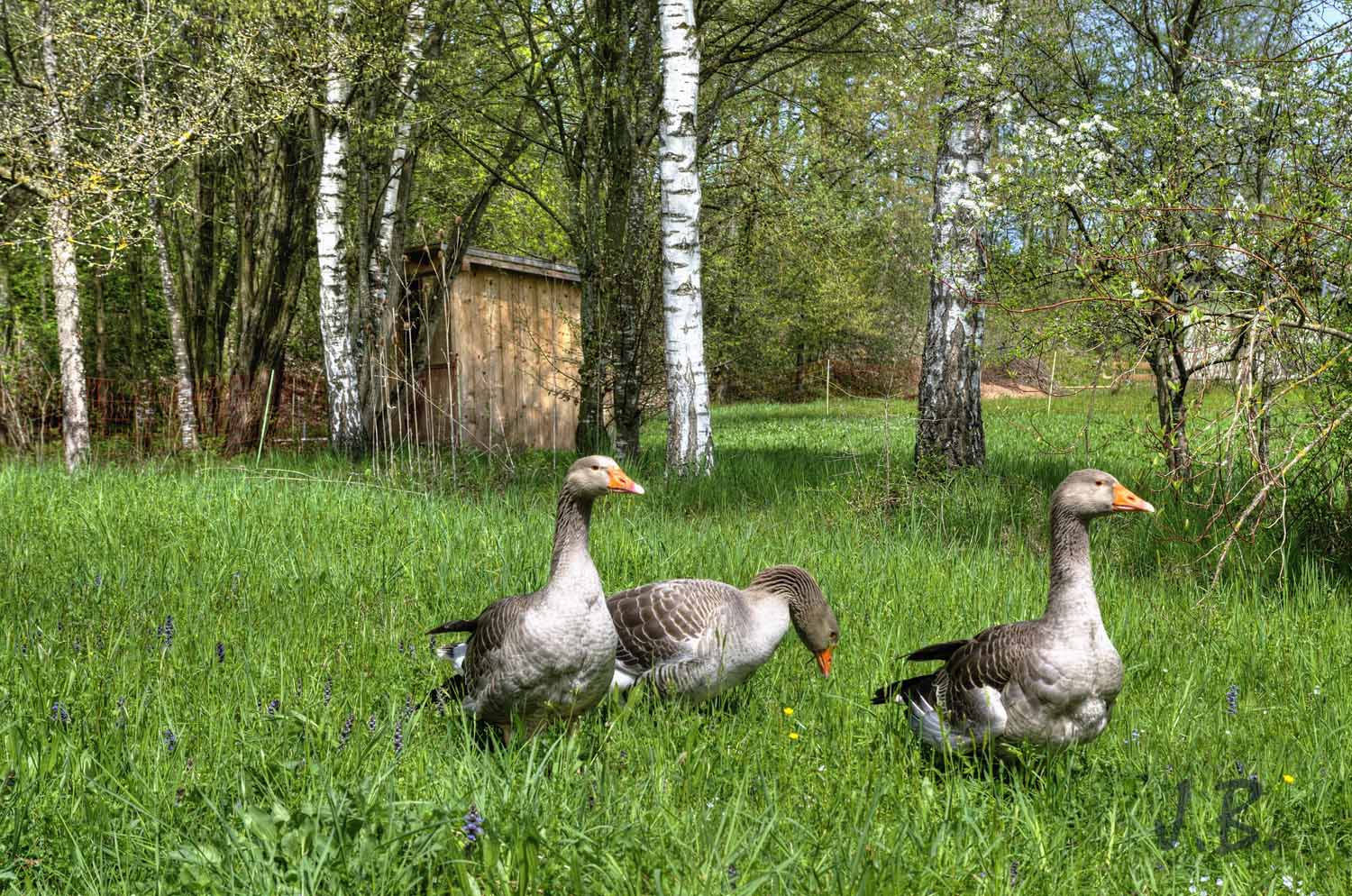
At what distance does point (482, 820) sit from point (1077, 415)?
982 inches

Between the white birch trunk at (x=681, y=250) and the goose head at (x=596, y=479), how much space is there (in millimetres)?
6328

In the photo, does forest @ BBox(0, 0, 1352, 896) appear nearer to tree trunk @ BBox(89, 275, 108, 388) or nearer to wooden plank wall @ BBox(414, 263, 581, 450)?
wooden plank wall @ BBox(414, 263, 581, 450)

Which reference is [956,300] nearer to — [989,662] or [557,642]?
[989,662]

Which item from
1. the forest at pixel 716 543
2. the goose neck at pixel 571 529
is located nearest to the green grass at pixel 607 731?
the forest at pixel 716 543

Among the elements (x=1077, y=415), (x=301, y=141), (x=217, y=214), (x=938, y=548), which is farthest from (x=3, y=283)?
(x=1077, y=415)

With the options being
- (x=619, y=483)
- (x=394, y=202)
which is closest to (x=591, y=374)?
(x=394, y=202)

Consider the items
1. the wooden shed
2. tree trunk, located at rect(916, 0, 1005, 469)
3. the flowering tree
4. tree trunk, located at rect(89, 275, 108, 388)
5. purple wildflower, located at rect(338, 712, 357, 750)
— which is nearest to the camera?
purple wildflower, located at rect(338, 712, 357, 750)

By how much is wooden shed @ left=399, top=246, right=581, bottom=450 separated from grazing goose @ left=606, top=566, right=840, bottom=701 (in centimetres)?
1228

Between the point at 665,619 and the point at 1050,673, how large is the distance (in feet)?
5.68

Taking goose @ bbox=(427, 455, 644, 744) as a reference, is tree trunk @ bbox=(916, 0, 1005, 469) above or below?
above

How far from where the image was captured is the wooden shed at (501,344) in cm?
1755

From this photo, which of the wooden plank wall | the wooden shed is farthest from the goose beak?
the wooden plank wall

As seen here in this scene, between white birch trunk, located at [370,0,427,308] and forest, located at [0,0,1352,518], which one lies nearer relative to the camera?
forest, located at [0,0,1352,518]

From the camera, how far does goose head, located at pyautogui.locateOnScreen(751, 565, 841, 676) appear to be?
187 inches
